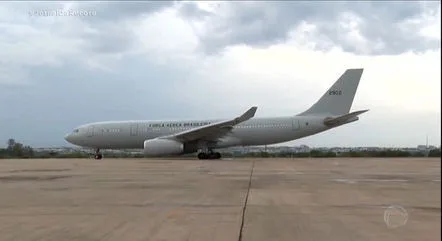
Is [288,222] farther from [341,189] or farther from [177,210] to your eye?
[341,189]

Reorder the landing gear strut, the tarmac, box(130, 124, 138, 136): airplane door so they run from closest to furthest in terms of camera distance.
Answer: the tarmac < box(130, 124, 138, 136): airplane door < the landing gear strut

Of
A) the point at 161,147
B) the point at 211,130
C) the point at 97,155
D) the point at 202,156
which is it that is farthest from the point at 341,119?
the point at 97,155

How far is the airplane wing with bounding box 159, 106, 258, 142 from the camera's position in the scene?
108ft

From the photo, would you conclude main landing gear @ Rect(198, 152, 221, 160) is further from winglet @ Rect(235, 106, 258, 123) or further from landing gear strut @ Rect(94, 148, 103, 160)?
landing gear strut @ Rect(94, 148, 103, 160)

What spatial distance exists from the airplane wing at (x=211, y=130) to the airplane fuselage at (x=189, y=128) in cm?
107

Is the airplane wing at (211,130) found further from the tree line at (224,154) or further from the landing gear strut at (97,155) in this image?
the tree line at (224,154)

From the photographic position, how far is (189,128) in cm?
3691

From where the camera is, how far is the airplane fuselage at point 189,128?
3581cm

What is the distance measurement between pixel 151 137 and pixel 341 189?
26.1 metres

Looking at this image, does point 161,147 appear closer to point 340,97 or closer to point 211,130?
point 211,130

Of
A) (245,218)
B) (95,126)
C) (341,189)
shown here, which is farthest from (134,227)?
(95,126)

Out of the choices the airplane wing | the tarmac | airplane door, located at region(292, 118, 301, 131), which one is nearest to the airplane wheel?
the airplane wing

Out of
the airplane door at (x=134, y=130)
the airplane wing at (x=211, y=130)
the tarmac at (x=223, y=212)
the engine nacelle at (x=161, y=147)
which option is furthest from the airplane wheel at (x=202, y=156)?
the tarmac at (x=223, y=212)

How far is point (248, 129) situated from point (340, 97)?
6785 millimetres
